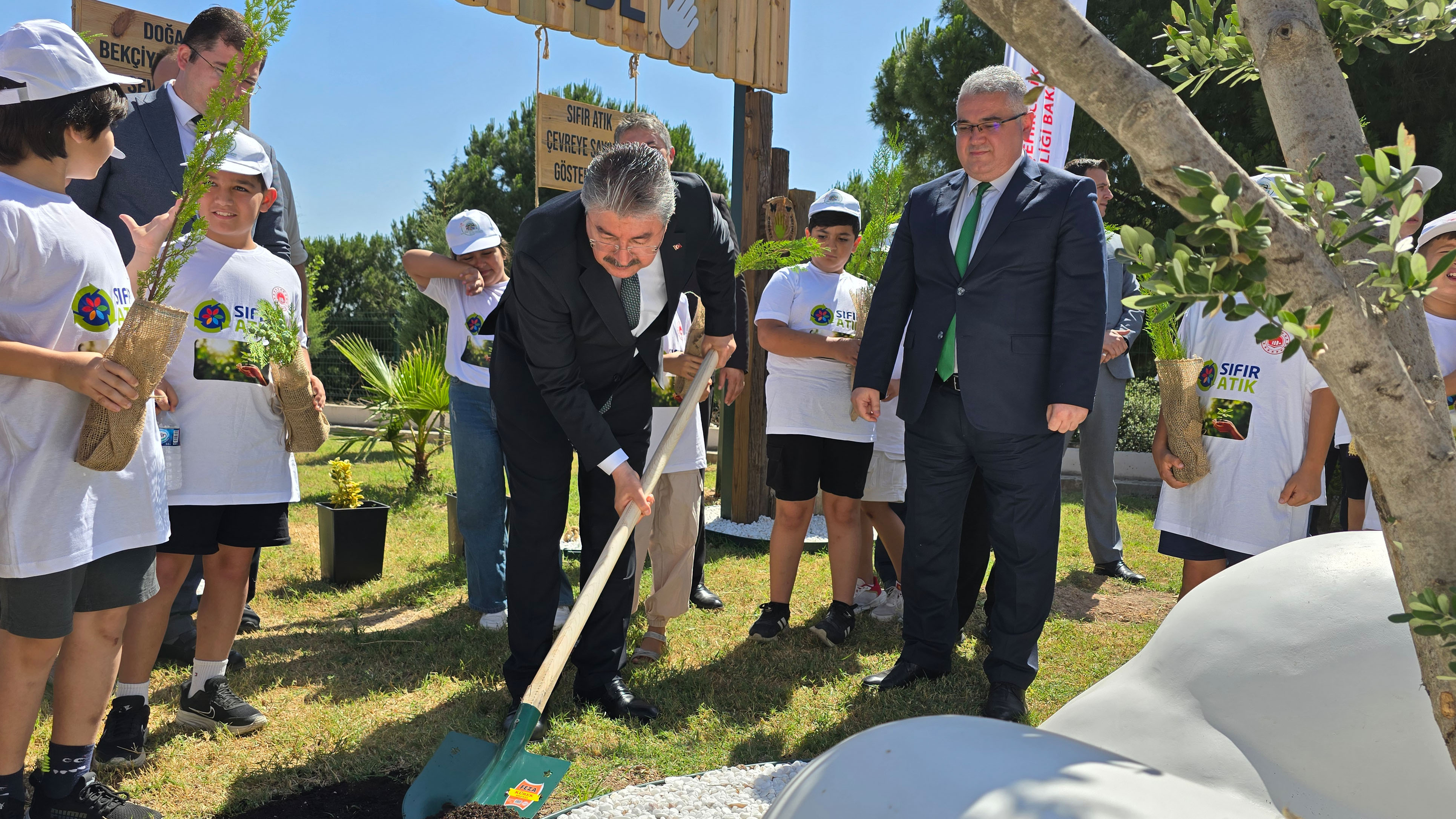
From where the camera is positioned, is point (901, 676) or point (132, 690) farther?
point (901, 676)

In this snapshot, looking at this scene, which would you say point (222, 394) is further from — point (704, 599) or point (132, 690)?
point (704, 599)

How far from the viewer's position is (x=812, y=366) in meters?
4.53

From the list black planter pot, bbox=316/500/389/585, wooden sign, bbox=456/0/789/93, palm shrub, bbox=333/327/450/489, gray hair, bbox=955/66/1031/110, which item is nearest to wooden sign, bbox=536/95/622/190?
wooden sign, bbox=456/0/789/93

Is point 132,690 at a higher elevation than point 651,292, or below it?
below

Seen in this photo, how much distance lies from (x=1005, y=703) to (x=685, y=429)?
1.68m

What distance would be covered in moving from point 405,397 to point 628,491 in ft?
16.6

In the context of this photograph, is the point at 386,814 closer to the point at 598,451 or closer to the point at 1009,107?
the point at 598,451

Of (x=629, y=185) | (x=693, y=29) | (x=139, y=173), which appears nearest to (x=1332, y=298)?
(x=629, y=185)

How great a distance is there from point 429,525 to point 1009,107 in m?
5.24

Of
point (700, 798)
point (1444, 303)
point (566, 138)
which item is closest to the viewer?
point (700, 798)

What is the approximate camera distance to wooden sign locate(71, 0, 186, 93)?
15.2 ft

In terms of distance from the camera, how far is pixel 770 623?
4348 mm

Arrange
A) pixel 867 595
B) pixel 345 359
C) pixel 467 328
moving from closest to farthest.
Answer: pixel 467 328, pixel 867 595, pixel 345 359

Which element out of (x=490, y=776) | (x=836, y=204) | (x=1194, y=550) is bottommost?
(x=490, y=776)
